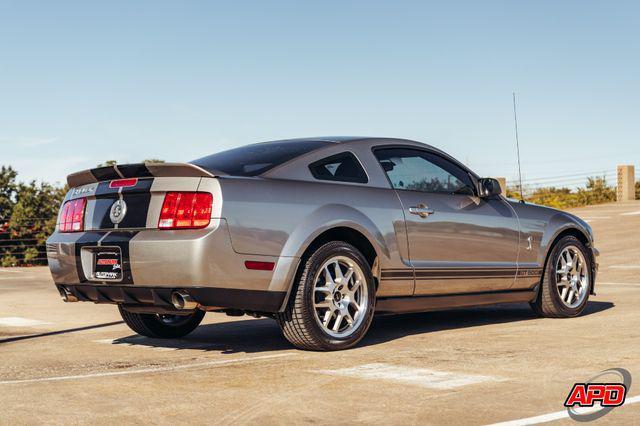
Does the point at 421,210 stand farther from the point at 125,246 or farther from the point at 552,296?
the point at 125,246

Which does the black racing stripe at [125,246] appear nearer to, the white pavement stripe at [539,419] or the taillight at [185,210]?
the taillight at [185,210]

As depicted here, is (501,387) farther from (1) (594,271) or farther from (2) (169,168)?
(1) (594,271)

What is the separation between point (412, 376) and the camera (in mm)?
5293

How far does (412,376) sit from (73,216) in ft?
9.63

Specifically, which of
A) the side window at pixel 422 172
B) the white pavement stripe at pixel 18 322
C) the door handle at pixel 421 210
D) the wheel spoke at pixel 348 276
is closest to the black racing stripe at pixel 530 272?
the side window at pixel 422 172

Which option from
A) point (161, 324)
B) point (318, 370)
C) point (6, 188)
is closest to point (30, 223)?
point (6, 188)

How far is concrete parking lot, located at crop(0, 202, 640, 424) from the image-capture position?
4.37m

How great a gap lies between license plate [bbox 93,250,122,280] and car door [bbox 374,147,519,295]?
2247mm

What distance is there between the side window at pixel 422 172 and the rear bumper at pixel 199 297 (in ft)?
5.45

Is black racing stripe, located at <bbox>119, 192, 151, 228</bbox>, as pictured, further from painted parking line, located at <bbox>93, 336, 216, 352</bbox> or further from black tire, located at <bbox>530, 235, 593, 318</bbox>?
black tire, located at <bbox>530, 235, 593, 318</bbox>

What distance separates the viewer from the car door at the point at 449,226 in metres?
7.14

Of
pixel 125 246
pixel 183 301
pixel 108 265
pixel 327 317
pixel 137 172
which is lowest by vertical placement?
pixel 327 317

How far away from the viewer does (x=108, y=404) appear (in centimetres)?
461

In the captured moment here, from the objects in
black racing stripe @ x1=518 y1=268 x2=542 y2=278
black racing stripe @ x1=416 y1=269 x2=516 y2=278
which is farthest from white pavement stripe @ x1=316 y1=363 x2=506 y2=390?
black racing stripe @ x1=518 y1=268 x2=542 y2=278
